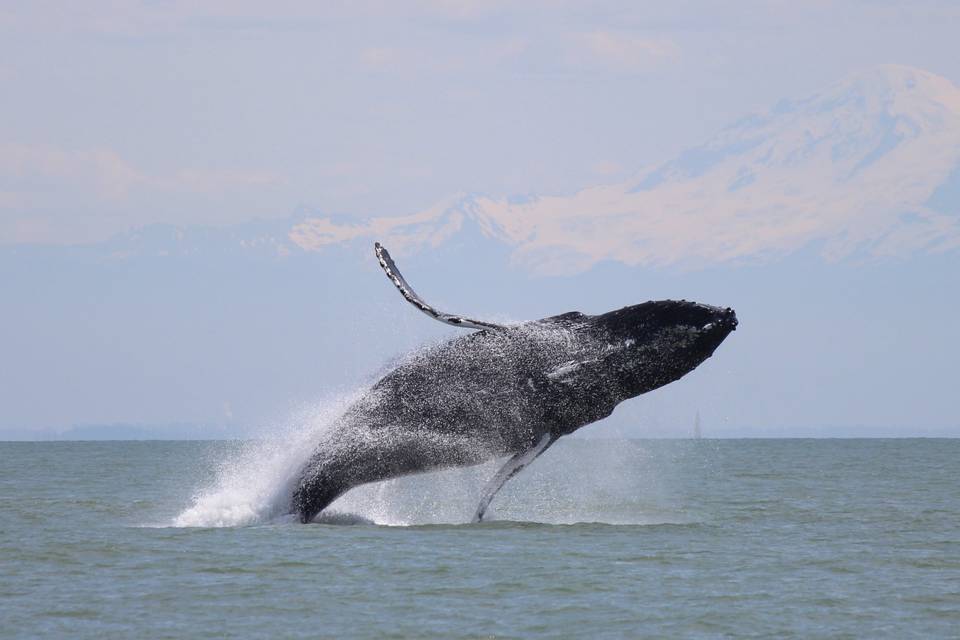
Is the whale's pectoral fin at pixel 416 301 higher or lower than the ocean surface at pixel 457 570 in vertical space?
higher

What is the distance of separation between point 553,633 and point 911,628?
12.4ft

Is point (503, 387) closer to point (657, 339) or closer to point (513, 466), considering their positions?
point (513, 466)

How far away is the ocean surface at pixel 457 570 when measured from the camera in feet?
48.3

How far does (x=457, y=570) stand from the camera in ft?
57.6

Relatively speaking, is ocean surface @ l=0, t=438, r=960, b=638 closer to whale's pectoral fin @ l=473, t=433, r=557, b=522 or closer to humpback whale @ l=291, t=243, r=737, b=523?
whale's pectoral fin @ l=473, t=433, r=557, b=522

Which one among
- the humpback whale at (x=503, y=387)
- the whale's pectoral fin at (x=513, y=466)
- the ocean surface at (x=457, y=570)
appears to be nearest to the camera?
the ocean surface at (x=457, y=570)

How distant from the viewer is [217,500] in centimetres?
2238

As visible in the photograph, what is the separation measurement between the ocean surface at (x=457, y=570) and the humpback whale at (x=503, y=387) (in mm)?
1056

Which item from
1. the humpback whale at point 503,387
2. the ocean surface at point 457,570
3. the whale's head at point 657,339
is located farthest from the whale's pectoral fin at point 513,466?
the whale's head at point 657,339

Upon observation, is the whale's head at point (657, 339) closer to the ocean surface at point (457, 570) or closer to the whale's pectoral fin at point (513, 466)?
the whale's pectoral fin at point (513, 466)

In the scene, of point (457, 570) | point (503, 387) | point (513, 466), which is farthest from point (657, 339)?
point (457, 570)

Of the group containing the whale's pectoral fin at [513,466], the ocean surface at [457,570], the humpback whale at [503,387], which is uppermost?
the humpback whale at [503,387]

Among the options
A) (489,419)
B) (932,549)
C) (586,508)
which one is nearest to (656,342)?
(489,419)

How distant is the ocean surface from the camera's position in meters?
14.7
